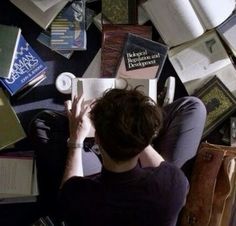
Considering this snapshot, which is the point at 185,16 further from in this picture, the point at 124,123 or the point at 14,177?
the point at 14,177

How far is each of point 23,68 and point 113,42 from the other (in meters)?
0.31

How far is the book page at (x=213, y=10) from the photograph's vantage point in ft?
4.38

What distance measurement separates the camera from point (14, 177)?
1.36 metres

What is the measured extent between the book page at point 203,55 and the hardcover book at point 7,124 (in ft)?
1.86

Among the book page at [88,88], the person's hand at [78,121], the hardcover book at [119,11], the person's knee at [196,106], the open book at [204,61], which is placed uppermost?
the hardcover book at [119,11]

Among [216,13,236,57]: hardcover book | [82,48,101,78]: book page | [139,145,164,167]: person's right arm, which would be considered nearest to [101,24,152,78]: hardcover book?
[82,48,101,78]: book page

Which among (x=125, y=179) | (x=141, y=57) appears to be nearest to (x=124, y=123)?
(x=125, y=179)

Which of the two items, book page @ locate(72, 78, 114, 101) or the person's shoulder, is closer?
the person's shoulder

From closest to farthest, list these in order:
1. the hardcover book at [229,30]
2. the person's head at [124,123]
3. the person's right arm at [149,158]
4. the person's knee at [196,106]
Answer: the person's head at [124,123] → the person's right arm at [149,158] → the person's knee at [196,106] → the hardcover book at [229,30]

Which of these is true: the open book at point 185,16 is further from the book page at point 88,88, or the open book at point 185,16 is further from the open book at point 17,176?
the open book at point 17,176

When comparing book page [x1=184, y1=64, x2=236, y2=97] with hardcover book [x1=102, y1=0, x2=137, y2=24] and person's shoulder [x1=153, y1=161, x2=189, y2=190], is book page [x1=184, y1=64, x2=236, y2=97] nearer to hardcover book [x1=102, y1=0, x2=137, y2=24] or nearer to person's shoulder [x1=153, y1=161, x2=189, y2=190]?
hardcover book [x1=102, y1=0, x2=137, y2=24]

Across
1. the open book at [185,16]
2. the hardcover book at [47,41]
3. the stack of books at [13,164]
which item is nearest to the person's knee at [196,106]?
the open book at [185,16]

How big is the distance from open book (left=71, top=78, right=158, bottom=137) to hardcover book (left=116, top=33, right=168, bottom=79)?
0.08 meters

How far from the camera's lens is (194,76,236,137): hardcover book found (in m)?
1.42
